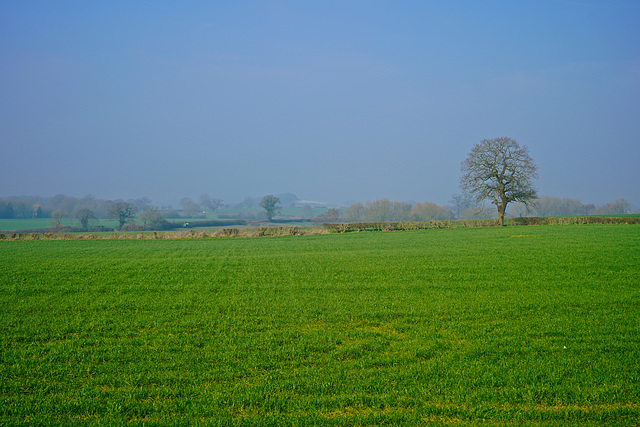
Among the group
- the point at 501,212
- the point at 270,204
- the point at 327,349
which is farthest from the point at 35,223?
the point at 327,349

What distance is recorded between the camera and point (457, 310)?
1196 cm

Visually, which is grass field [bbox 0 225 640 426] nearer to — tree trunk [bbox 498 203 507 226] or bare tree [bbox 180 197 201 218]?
tree trunk [bbox 498 203 507 226]

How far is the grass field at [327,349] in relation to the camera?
6367mm

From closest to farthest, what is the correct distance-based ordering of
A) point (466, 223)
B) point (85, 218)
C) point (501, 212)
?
point (466, 223)
point (501, 212)
point (85, 218)

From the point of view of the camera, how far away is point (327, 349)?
29.6 feet

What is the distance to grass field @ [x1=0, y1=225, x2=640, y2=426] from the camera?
20.9 ft

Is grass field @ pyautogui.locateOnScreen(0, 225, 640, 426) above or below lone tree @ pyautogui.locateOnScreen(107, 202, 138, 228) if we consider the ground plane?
below

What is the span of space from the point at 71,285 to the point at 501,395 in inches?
627

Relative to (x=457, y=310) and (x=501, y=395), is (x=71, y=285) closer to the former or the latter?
(x=457, y=310)

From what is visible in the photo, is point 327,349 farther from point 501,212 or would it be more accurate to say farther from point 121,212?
point 121,212

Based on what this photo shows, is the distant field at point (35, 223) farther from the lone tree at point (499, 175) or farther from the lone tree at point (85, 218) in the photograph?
the lone tree at point (499, 175)

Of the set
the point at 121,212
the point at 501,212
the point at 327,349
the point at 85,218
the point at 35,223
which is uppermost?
the point at 121,212

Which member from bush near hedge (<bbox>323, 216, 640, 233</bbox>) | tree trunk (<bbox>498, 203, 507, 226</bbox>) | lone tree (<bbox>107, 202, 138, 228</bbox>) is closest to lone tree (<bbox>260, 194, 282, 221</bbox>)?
lone tree (<bbox>107, 202, 138, 228</bbox>)

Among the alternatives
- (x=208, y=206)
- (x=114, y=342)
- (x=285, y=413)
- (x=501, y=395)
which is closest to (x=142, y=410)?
(x=285, y=413)
